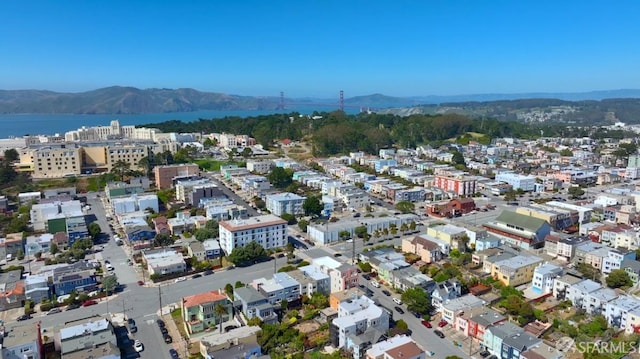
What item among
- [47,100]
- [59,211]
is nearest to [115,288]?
[59,211]

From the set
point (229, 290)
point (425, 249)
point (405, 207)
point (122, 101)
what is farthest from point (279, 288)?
point (122, 101)

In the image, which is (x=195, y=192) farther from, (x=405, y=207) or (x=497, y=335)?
(x=497, y=335)

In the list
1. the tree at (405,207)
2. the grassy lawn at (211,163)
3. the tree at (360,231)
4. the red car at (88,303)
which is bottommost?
the red car at (88,303)

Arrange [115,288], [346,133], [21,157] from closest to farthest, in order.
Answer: [115,288]
[21,157]
[346,133]

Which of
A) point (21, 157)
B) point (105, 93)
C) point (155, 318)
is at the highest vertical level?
point (105, 93)

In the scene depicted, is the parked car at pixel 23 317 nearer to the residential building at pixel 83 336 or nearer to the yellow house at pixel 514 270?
the residential building at pixel 83 336

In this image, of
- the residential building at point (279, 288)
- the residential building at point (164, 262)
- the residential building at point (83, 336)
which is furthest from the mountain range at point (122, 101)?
the residential building at point (83, 336)

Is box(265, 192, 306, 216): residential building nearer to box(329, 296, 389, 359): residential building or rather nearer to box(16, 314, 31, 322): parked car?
box(329, 296, 389, 359): residential building

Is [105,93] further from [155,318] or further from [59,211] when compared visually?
[155,318]
